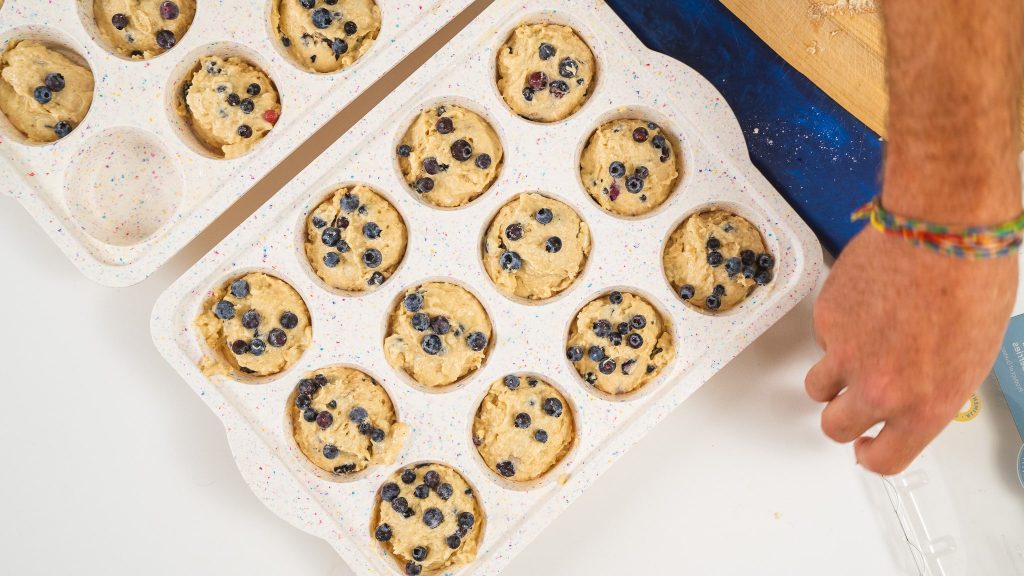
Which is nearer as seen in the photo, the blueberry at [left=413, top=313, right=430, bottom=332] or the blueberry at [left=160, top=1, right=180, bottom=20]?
the blueberry at [left=413, top=313, right=430, bottom=332]

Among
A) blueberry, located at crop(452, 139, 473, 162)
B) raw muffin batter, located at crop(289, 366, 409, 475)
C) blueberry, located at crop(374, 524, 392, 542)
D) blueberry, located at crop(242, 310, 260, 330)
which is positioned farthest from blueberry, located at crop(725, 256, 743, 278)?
blueberry, located at crop(242, 310, 260, 330)

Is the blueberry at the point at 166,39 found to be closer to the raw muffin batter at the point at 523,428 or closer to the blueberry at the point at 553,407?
the raw muffin batter at the point at 523,428

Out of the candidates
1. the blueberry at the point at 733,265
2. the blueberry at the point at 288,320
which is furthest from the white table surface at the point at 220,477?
the blueberry at the point at 288,320

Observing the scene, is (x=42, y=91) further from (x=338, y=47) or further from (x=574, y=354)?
(x=574, y=354)

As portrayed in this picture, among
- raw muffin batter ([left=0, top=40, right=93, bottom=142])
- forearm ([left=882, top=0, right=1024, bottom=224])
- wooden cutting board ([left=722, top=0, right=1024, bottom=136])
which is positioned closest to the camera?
forearm ([left=882, top=0, right=1024, bottom=224])

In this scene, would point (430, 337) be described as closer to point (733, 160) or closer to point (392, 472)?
point (392, 472)

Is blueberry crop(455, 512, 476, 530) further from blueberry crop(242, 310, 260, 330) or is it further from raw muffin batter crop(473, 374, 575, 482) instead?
blueberry crop(242, 310, 260, 330)

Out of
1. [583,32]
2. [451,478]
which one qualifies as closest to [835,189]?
[583,32]
